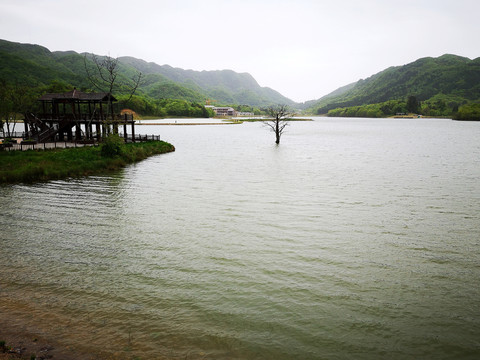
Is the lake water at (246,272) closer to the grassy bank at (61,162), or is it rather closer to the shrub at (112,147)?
the grassy bank at (61,162)

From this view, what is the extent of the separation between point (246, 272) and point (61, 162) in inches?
1238

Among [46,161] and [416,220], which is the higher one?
[46,161]

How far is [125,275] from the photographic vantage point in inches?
492

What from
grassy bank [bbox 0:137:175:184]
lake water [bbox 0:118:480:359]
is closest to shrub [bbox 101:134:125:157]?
grassy bank [bbox 0:137:175:184]

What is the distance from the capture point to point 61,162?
34969 millimetres

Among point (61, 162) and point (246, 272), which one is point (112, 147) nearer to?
point (61, 162)

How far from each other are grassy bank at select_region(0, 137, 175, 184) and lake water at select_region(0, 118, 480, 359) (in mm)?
5160

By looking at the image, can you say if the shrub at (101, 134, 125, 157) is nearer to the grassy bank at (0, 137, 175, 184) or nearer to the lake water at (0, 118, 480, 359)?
the grassy bank at (0, 137, 175, 184)

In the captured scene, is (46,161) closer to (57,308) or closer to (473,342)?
(57,308)

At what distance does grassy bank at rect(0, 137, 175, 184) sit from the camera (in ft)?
100

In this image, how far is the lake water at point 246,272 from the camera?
8797 mm

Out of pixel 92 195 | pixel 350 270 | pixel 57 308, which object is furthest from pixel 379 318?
pixel 92 195

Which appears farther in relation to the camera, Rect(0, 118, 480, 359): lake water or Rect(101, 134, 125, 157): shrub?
Rect(101, 134, 125, 157): shrub

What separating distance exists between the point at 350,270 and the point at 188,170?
2942cm
